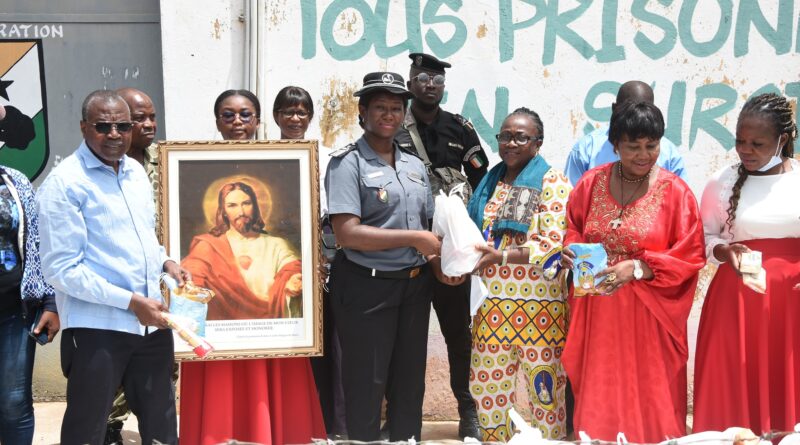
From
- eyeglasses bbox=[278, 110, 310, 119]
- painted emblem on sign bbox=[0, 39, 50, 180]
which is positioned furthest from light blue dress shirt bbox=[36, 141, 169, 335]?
painted emblem on sign bbox=[0, 39, 50, 180]

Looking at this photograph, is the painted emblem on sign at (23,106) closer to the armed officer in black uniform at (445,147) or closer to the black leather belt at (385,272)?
the armed officer in black uniform at (445,147)

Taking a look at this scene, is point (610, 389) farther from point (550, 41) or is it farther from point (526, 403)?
point (550, 41)

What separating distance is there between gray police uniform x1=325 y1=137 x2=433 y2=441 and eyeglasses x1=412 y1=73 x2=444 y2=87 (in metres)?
0.86

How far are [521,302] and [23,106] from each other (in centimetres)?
406

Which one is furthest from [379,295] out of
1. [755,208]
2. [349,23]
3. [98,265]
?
[349,23]

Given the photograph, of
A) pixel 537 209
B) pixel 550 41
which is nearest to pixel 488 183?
pixel 537 209

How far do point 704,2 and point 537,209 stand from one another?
254 centimetres

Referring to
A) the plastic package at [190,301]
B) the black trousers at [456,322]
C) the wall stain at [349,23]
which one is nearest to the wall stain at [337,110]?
the wall stain at [349,23]

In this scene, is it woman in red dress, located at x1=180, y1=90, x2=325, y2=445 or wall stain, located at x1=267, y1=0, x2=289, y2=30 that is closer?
woman in red dress, located at x1=180, y1=90, x2=325, y2=445

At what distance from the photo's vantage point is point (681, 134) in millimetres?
6270

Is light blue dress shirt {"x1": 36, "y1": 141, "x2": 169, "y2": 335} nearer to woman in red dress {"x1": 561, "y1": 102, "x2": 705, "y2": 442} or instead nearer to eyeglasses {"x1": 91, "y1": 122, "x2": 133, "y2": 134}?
eyeglasses {"x1": 91, "y1": 122, "x2": 133, "y2": 134}

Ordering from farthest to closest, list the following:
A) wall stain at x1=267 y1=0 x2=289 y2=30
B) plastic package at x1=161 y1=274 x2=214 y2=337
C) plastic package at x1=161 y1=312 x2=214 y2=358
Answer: wall stain at x1=267 y1=0 x2=289 y2=30 < plastic package at x1=161 y1=274 x2=214 y2=337 < plastic package at x1=161 y1=312 x2=214 y2=358

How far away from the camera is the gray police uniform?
14.6ft

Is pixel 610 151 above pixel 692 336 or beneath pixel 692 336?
above
